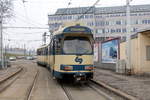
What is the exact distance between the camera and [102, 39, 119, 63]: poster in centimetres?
2106

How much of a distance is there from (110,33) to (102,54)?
2008 inches

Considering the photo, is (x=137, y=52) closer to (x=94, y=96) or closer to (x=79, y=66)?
(x=79, y=66)

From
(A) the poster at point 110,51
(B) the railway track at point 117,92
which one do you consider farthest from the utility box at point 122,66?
(B) the railway track at point 117,92

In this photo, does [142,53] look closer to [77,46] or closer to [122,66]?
[122,66]

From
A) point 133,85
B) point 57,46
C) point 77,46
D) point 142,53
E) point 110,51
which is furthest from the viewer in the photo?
point 110,51

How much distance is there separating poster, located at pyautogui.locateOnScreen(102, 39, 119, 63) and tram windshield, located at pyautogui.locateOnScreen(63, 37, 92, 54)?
8672 mm

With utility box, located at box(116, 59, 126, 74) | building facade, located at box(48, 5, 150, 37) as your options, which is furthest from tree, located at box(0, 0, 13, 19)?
building facade, located at box(48, 5, 150, 37)

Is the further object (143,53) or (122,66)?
(122,66)

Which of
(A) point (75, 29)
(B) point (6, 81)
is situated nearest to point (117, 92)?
(A) point (75, 29)

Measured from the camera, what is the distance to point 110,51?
73.3 ft

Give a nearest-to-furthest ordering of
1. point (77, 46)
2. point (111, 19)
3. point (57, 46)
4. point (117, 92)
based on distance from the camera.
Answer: point (117, 92) < point (77, 46) < point (57, 46) < point (111, 19)

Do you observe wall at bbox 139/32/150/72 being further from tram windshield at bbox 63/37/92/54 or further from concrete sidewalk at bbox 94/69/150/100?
tram windshield at bbox 63/37/92/54

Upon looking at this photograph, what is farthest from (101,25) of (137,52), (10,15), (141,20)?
(137,52)

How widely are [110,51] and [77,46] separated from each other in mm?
10449
